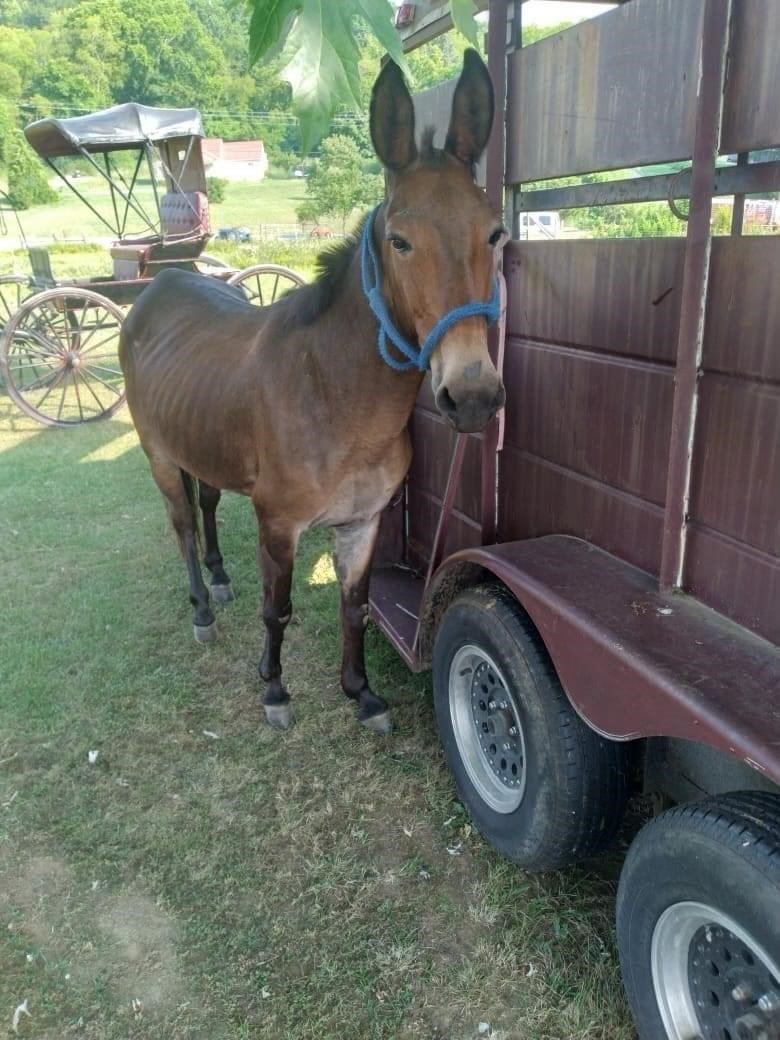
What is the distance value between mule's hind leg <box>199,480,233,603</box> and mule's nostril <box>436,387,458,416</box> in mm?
2552

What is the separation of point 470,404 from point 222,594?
263cm

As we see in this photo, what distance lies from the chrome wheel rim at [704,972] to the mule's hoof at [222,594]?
2887 mm

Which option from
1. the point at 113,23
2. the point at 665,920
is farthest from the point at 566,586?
the point at 113,23

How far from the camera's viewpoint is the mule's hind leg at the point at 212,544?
4.07 meters

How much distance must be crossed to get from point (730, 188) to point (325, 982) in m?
2.07

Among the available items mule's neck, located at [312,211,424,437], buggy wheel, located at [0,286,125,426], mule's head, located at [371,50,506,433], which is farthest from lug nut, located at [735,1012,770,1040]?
buggy wheel, located at [0,286,125,426]

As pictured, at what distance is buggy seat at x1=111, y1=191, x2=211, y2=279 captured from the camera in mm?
8539

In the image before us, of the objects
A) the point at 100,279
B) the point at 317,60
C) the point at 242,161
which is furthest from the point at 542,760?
the point at 242,161

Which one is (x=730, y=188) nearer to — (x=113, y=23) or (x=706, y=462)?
(x=706, y=462)

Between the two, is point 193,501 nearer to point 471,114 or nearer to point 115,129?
point 471,114

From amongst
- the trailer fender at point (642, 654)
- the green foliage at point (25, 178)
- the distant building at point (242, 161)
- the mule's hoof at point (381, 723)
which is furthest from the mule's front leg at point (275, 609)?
the distant building at point (242, 161)

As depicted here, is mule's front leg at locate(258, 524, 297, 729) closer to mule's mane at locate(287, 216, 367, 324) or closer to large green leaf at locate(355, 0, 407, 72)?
mule's mane at locate(287, 216, 367, 324)

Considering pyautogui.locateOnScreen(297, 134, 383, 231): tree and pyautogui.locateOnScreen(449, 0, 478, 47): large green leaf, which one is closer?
pyautogui.locateOnScreen(449, 0, 478, 47): large green leaf

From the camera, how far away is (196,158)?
9.29 meters
